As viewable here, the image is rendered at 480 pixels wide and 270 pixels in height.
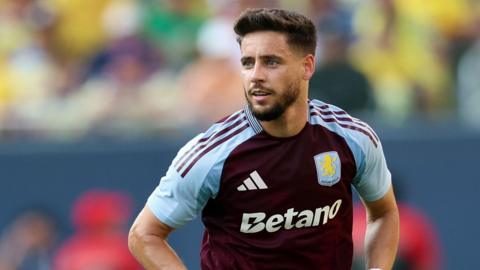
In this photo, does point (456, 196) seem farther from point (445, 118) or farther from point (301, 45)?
point (301, 45)

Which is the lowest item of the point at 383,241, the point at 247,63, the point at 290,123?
the point at 383,241

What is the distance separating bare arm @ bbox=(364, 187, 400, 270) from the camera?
6.31 meters

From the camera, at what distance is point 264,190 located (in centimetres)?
596

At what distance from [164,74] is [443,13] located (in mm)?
2508

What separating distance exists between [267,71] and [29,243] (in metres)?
5.60

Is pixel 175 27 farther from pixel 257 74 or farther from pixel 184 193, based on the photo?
pixel 257 74

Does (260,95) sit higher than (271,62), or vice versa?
(271,62)

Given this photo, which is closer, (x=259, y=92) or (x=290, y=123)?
(x=259, y=92)

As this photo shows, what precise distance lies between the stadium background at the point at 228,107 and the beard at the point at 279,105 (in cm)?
456

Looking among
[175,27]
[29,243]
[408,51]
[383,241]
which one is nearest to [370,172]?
[383,241]

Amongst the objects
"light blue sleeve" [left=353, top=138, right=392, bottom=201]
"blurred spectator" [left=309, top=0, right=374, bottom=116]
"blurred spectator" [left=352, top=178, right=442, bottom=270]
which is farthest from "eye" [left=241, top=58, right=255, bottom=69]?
"blurred spectator" [left=309, top=0, right=374, bottom=116]

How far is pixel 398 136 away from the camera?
10531mm

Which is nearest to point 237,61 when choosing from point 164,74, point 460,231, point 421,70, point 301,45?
point 164,74

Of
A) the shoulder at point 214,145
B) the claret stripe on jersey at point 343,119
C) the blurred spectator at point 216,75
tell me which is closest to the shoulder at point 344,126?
the claret stripe on jersey at point 343,119
